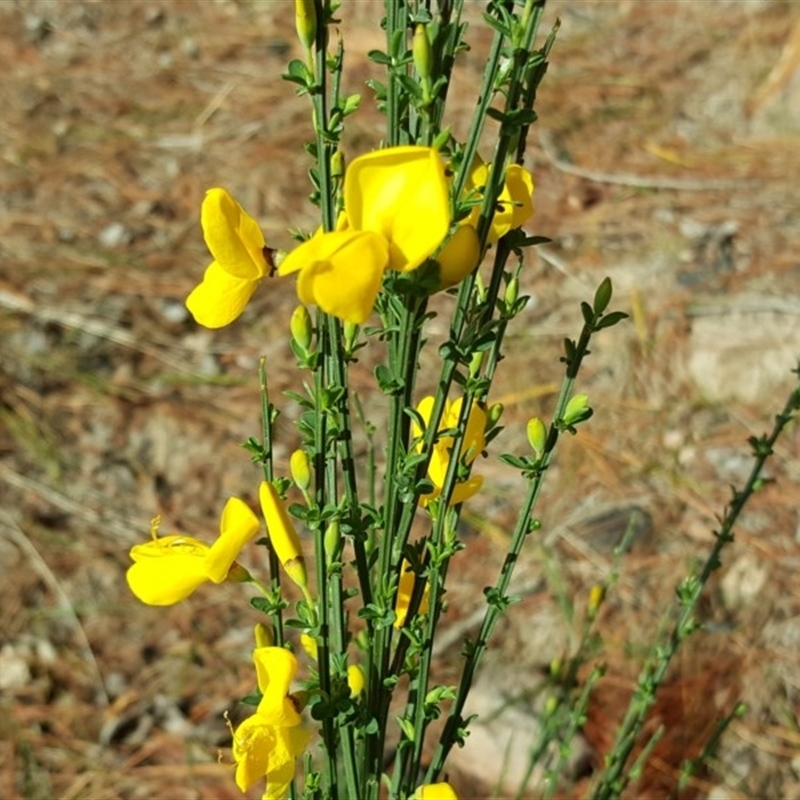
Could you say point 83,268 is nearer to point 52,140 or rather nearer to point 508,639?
point 52,140

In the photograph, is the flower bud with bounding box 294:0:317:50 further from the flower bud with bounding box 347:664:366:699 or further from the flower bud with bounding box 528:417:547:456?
the flower bud with bounding box 347:664:366:699

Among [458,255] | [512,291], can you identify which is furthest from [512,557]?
[458,255]

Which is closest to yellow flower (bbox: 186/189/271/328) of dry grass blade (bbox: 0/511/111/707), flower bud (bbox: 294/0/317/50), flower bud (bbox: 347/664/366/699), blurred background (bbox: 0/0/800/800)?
flower bud (bbox: 294/0/317/50)

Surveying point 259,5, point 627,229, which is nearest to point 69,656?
point 627,229

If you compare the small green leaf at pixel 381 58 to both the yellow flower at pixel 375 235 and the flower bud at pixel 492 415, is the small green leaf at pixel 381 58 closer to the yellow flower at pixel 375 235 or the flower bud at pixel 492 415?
the yellow flower at pixel 375 235

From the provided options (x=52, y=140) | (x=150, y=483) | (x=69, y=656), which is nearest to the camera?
(x=69, y=656)

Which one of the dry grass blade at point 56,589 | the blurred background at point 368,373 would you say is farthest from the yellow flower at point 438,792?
the dry grass blade at point 56,589
